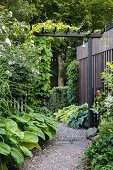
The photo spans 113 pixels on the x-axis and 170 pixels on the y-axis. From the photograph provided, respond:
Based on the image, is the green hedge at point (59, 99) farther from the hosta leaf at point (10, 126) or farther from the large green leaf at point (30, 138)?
the hosta leaf at point (10, 126)

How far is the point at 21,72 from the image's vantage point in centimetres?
331

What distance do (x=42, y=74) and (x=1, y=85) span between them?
5.99 feet

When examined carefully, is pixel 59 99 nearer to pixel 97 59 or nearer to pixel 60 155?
pixel 97 59

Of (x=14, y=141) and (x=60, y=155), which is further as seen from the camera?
(x=60, y=155)

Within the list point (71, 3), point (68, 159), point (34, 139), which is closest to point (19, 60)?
point (34, 139)

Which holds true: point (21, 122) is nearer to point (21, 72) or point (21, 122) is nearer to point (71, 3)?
point (21, 72)

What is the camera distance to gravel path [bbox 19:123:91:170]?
2617 millimetres

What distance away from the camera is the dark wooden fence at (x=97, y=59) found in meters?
4.48

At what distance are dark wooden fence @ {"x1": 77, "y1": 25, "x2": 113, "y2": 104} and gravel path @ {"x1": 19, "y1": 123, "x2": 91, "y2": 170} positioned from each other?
134cm

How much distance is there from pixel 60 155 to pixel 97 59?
2.98m

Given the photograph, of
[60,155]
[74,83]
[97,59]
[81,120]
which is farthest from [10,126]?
[74,83]

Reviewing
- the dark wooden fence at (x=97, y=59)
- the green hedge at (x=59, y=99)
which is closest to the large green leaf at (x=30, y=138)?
the dark wooden fence at (x=97, y=59)

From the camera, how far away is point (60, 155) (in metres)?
3.00

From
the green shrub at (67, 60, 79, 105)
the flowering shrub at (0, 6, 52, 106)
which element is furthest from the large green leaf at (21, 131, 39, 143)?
the green shrub at (67, 60, 79, 105)
